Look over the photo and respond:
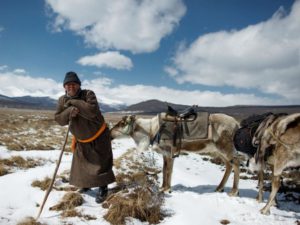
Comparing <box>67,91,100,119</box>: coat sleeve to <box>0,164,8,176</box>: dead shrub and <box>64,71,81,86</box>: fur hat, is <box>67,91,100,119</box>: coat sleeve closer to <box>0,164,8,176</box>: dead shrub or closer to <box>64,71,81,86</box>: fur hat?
<box>64,71,81,86</box>: fur hat

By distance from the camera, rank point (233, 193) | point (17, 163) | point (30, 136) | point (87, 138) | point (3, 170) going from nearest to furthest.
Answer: point (87, 138) < point (233, 193) < point (3, 170) < point (17, 163) < point (30, 136)

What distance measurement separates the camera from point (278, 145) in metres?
5.57

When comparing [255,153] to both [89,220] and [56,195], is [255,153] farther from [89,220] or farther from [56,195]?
[56,195]

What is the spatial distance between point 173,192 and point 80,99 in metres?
3.17

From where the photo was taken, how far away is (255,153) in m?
6.27

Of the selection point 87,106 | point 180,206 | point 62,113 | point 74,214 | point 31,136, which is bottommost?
point 31,136

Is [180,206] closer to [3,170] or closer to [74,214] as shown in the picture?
[74,214]

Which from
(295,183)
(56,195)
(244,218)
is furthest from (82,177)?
(295,183)

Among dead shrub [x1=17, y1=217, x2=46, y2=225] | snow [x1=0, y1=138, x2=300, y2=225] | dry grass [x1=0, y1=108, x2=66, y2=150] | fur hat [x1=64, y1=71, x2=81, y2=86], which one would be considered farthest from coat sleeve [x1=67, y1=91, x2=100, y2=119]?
dry grass [x1=0, y1=108, x2=66, y2=150]

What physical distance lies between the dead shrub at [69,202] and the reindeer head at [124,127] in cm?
273

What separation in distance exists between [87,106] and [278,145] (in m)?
3.75

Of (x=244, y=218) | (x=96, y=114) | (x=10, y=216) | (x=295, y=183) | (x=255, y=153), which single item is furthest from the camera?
(x=295, y=183)

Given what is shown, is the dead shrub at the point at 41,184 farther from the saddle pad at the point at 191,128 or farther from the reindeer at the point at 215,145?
the saddle pad at the point at 191,128

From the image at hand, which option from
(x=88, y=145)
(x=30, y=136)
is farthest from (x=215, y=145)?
(x=30, y=136)
